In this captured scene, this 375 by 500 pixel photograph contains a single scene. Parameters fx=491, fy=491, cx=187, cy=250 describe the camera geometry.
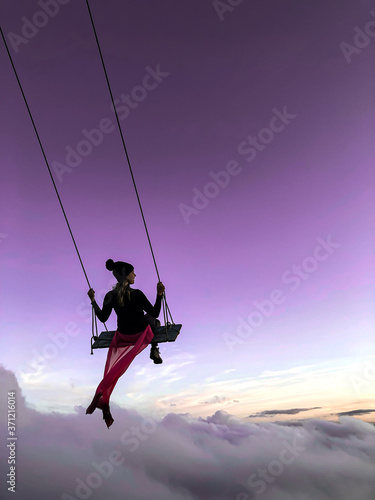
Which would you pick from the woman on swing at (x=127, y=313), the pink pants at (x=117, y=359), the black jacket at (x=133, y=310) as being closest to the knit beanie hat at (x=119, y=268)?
the woman on swing at (x=127, y=313)

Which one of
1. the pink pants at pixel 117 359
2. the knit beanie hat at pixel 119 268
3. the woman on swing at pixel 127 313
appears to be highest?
the knit beanie hat at pixel 119 268

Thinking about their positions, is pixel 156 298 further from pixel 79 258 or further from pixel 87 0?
pixel 87 0

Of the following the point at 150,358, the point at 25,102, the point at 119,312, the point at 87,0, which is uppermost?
the point at 87,0

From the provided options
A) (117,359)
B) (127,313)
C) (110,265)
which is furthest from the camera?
(110,265)

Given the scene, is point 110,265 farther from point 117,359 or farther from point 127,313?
point 117,359

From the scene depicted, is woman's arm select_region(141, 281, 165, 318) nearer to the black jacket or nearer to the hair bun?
the black jacket

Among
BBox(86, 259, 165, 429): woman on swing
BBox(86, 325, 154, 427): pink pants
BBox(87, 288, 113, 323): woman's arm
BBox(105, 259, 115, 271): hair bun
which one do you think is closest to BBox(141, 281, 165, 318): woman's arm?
BBox(86, 259, 165, 429): woman on swing

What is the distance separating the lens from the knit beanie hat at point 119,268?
9.29m

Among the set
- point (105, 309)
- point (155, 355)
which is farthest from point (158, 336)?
point (105, 309)

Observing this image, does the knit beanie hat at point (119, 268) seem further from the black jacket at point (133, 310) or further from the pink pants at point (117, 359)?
the pink pants at point (117, 359)

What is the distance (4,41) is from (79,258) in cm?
412

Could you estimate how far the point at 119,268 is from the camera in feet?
30.5

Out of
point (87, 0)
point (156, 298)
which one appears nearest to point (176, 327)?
point (156, 298)

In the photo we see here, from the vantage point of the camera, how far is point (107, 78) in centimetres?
819
